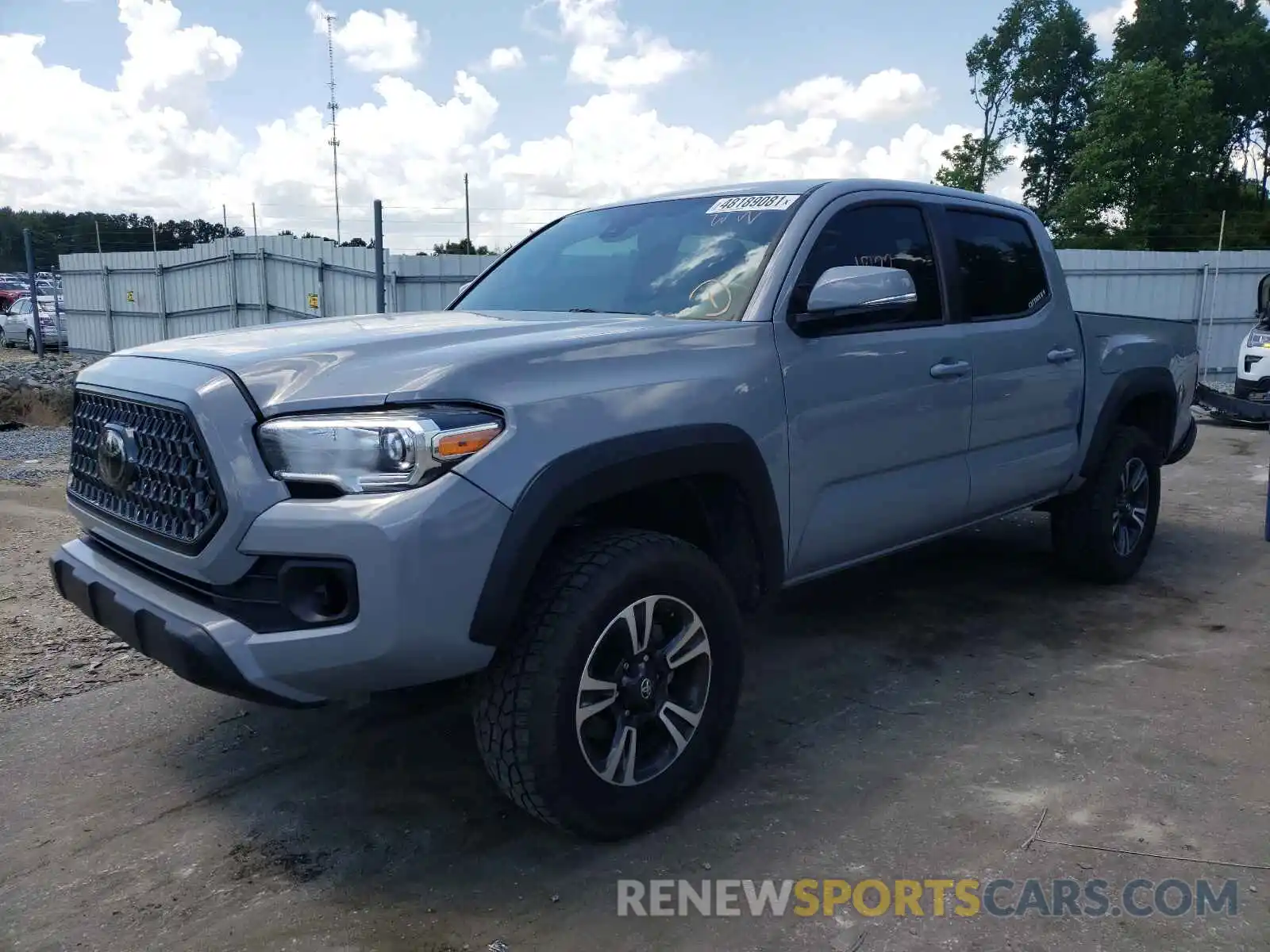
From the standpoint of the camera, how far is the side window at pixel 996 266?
4.25 meters

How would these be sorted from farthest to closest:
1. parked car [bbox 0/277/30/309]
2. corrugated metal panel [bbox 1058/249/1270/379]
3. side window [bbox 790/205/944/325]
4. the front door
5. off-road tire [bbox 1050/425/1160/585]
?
parked car [bbox 0/277/30/309] → corrugated metal panel [bbox 1058/249/1270/379] → off-road tire [bbox 1050/425/1160/585] → side window [bbox 790/205/944/325] → the front door

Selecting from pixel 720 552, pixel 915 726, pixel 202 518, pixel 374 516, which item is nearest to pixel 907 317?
pixel 720 552

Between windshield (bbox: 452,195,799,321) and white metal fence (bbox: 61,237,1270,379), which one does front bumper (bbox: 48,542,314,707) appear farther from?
white metal fence (bbox: 61,237,1270,379)

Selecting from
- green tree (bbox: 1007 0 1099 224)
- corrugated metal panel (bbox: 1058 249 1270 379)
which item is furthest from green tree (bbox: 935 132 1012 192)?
corrugated metal panel (bbox: 1058 249 1270 379)

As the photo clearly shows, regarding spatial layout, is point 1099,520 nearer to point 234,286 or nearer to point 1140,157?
point 234,286

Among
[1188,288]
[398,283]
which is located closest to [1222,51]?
[1188,288]

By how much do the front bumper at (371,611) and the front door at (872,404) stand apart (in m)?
1.28

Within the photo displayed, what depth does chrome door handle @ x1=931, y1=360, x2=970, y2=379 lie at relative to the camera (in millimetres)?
3855

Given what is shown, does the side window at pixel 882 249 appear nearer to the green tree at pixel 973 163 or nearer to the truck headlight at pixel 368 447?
the truck headlight at pixel 368 447

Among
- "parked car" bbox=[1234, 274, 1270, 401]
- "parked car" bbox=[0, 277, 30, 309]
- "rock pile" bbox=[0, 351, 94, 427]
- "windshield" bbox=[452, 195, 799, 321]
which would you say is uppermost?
"parked car" bbox=[0, 277, 30, 309]

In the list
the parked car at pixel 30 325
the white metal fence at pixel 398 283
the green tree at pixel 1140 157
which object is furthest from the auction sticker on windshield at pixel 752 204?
the green tree at pixel 1140 157

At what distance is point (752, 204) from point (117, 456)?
227 cm

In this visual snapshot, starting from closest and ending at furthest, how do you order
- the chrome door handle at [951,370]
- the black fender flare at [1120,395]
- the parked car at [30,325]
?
the chrome door handle at [951,370] < the black fender flare at [1120,395] < the parked car at [30,325]

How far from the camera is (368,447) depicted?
240 cm
